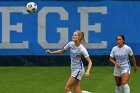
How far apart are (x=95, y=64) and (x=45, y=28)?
3413 mm

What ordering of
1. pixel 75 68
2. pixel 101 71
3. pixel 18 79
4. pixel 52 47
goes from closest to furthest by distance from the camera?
pixel 75 68 → pixel 18 79 → pixel 101 71 → pixel 52 47

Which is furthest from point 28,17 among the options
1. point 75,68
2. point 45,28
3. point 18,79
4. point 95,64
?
point 75,68

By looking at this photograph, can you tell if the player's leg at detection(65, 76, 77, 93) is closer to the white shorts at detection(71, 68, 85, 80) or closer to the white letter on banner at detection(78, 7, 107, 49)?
the white shorts at detection(71, 68, 85, 80)

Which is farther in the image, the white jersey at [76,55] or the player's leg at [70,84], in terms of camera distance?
the white jersey at [76,55]

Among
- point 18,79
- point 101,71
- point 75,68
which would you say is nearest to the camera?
point 75,68

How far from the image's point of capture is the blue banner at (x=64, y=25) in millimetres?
27516

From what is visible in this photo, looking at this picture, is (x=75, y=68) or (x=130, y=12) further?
(x=130, y=12)

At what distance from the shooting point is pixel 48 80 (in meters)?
21.3

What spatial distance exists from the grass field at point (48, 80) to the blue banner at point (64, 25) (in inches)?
52.6

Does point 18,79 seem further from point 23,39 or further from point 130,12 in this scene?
point 130,12

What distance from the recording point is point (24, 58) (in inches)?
1103

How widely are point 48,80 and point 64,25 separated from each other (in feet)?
22.8

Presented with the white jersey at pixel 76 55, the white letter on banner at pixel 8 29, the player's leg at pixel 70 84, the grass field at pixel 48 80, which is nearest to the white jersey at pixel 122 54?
the white jersey at pixel 76 55

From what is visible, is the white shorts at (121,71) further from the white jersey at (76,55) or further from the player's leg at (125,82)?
the white jersey at (76,55)
